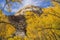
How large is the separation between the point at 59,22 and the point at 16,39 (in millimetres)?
963

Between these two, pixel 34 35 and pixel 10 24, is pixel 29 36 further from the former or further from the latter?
pixel 10 24

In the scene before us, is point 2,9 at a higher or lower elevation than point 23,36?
higher

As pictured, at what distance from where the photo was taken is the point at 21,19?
3.97 meters

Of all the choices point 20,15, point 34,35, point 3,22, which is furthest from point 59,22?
point 3,22

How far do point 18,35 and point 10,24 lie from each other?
296mm

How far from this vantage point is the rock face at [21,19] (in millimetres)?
3902

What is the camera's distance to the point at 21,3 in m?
4.05

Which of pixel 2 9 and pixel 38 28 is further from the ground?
pixel 2 9

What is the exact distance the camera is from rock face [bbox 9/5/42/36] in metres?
3.90

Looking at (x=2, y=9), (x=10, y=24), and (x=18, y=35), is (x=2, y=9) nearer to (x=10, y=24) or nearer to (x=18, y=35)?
(x=10, y=24)

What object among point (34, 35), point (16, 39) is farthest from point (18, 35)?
point (34, 35)

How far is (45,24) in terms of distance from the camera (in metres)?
3.90

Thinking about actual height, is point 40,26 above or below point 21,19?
below

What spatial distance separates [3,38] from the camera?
12.6 ft
